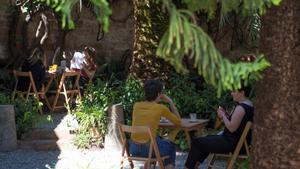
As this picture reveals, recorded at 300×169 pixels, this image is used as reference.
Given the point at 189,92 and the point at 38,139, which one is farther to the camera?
the point at 189,92

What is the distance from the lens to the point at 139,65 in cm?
966

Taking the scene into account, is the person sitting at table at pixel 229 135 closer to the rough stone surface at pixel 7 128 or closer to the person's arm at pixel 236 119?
the person's arm at pixel 236 119

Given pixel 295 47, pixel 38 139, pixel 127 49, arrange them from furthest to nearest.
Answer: pixel 127 49 → pixel 38 139 → pixel 295 47

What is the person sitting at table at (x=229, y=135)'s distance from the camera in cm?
560

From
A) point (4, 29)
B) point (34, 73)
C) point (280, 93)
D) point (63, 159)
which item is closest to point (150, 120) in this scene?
point (280, 93)

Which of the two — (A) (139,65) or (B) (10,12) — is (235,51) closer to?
(A) (139,65)

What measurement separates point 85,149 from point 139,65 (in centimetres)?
195

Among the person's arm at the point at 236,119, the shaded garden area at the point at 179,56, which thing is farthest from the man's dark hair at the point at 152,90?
the person's arm at the point at 236,119

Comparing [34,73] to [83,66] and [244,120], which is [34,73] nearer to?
[83,66]

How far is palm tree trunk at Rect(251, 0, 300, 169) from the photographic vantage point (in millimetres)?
3816

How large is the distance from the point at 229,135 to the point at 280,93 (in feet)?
6.14

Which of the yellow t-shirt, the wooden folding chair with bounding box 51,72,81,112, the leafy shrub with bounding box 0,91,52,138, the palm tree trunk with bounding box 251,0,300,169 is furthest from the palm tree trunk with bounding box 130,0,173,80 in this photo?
the palm tree trunk with bounding box 251,0,300,169

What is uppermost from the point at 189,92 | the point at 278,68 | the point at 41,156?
the point at 278,68

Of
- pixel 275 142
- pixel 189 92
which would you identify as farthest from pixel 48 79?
pixel 275 142
